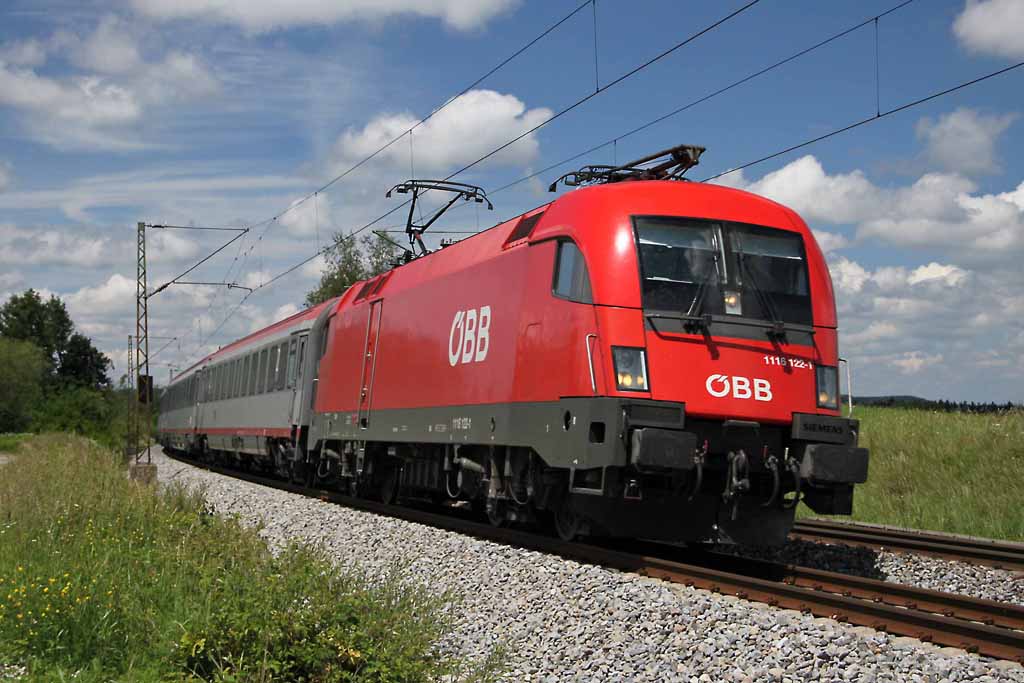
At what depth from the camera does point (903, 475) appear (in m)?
17.2

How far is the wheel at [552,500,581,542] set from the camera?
1155 centimetres

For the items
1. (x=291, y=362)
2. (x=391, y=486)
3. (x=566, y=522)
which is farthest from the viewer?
(x=291, y=362)

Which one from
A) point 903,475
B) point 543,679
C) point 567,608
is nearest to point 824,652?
point 543,679

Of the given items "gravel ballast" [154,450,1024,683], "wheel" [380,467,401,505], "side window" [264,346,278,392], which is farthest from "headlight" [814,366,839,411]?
"side window" [264,346,278,392]

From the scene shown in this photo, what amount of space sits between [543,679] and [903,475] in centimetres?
1198

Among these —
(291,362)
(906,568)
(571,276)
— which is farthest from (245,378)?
(906,568)

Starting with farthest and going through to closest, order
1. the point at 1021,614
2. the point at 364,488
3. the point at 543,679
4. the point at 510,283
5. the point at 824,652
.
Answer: the point at 364,488, the point at 510,283, the point at 1021,614, the point at 543,679, the point at 824,652

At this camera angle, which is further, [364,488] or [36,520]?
[364,488]

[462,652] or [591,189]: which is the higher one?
[591,189]

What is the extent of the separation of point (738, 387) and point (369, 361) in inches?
356

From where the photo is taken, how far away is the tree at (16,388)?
86.7 m

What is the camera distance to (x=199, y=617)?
726 centimetres

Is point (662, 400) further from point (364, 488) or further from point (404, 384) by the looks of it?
point (364, 488)

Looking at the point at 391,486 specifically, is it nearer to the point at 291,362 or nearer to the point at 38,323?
the point at 291,362
